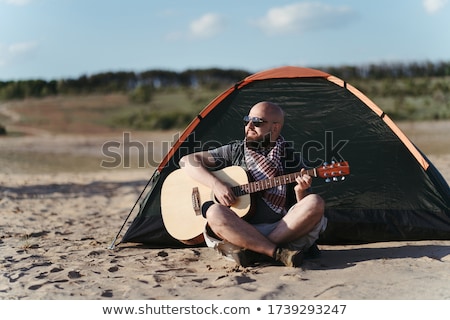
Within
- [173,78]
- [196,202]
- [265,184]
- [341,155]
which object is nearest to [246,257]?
[265,184]

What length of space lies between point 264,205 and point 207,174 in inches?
19.9

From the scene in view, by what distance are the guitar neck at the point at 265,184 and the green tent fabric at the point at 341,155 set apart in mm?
1179

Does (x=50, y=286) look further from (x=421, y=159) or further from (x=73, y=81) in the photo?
(x=73, y=81)

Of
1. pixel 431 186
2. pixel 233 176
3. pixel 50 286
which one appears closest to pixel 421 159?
pixel 431 186

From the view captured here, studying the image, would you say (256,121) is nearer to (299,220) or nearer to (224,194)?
(224,194)

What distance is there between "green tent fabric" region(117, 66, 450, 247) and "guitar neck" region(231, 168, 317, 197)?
46.4 inches

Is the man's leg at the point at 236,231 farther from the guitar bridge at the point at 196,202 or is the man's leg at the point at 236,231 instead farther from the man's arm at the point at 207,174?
the guitar bridge at the point at 196,202

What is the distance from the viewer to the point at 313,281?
412 centimetres

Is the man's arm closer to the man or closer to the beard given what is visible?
the man

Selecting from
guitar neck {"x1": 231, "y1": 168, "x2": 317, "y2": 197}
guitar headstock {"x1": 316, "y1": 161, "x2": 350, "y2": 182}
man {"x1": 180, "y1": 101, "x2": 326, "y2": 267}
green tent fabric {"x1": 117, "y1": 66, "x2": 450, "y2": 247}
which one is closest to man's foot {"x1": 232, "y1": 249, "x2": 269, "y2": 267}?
man {"x1": 180, "y1": 101, "x2": 326, "y2": 267}

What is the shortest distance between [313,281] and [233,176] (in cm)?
105

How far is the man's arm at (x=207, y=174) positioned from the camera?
4535 millimetres

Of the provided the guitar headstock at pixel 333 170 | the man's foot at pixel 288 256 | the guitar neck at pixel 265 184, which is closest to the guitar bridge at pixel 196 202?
the guitar neck at pixel 265 184

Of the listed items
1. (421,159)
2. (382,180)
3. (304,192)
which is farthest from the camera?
(382,180)
